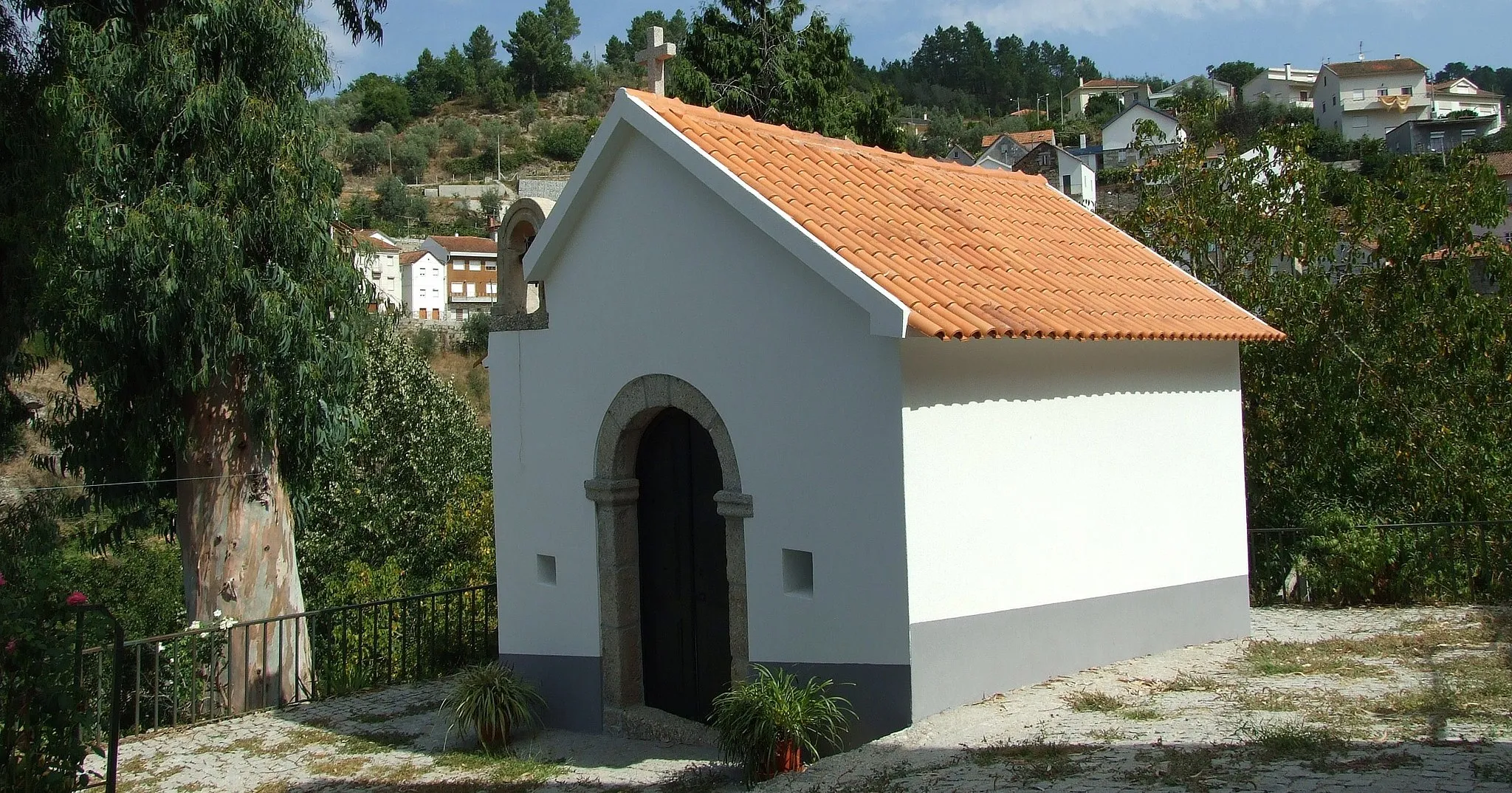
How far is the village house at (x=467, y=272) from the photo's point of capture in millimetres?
64188

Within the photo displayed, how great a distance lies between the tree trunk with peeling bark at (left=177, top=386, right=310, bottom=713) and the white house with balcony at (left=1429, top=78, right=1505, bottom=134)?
301 ft

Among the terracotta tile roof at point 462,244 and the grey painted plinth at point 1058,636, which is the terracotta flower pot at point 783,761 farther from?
the terracotta tile roof at point 462,244

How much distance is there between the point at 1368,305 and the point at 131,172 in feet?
43.4

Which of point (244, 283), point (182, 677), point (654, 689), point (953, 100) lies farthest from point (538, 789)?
point (953, 100)

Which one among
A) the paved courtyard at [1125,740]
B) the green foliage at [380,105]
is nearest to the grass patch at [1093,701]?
the paved courtyard at [1125,740]

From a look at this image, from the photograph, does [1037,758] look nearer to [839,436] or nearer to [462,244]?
[839,436]

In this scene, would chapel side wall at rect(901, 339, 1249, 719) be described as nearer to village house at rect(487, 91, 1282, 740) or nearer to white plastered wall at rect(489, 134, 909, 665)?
village house at rect(487, 91, 1282, 740)

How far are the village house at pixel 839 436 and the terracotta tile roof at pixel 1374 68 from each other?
274 ft

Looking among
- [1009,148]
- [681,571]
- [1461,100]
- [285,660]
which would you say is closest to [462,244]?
[1009,148]

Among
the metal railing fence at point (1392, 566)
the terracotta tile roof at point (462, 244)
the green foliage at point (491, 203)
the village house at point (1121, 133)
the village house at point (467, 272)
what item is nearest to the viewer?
the metal railing fence at point (1392, 566)

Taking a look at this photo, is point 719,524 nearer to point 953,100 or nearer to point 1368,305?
point 1368,305

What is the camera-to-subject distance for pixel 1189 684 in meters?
7.81

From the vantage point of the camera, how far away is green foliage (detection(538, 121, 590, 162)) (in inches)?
3465

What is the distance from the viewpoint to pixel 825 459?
738 cm
